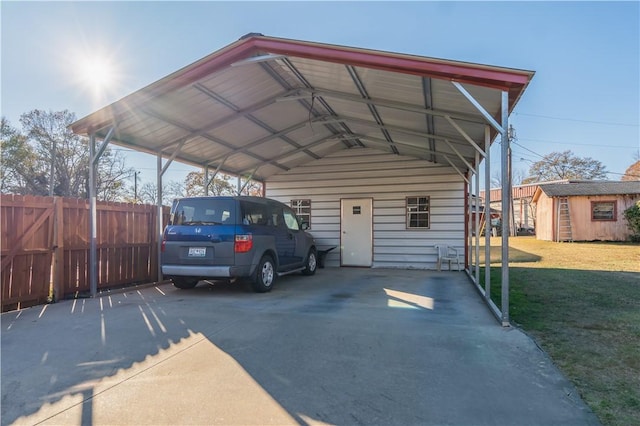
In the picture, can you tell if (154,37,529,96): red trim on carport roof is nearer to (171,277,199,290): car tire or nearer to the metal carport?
the metal carport

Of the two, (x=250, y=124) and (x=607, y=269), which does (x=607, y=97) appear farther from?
(x=250, y=124)

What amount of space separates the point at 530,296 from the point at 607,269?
514cm

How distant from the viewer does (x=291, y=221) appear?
834 cm

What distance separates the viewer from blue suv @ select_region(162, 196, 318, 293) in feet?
19.8

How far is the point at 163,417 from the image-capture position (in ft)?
7.55

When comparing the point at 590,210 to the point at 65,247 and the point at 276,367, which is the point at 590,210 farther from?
the point at 65,247

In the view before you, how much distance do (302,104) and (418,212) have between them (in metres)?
4.99

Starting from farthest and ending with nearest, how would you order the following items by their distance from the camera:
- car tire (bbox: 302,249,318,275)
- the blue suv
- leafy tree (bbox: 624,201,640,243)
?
leafy tree (bbox: 624,201,640,243) → car tire (bbox: 302,249,318,275) → the blue suv

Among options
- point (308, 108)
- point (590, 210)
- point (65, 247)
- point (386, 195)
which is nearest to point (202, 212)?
point (65, 247)

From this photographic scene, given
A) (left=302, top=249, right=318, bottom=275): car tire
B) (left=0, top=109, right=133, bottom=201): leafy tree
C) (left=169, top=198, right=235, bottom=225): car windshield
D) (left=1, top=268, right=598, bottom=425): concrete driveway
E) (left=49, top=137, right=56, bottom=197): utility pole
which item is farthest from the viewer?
(left=0, top=109, right=133, bottom=201): leafy tree

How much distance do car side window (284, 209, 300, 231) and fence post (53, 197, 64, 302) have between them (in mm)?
4098

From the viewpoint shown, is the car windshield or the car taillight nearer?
the car taillight

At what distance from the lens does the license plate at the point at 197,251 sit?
20.1 feet

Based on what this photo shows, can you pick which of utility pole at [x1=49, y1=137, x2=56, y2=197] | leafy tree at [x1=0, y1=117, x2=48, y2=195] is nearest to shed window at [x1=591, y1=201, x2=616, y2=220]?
utility pole at [x1=49, y1=137, x2=56, y2=197]
